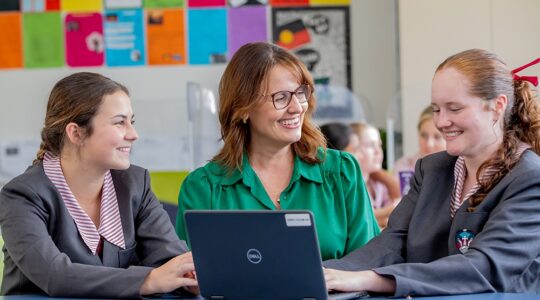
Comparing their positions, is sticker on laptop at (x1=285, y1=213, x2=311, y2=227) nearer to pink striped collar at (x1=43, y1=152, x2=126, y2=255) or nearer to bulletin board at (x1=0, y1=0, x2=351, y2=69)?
pink striped collar at (x1=43, y1=152, x2=126, y2=255)

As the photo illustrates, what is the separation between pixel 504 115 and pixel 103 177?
1072 mm

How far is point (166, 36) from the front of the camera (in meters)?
6.72

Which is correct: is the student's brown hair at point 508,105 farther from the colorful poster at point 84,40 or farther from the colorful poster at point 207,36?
the colorful poster at point 84,40

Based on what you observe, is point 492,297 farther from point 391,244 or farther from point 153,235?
point 153,235

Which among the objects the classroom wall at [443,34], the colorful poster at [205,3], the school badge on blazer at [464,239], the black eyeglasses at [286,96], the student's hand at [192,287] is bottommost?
the student's hand at [192,287]

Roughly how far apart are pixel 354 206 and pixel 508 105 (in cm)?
65

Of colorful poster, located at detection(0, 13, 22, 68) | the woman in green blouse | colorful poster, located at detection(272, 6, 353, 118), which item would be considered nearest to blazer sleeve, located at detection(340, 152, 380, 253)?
the woman in green blouse

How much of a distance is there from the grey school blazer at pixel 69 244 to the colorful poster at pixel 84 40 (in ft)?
13.5

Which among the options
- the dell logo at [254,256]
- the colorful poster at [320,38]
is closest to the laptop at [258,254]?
the dell logo at [254,256]

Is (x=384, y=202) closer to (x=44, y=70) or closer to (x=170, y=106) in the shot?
(x=170, y=106)

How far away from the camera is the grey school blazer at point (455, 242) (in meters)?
2.20

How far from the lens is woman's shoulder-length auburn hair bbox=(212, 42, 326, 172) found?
2.83 metres

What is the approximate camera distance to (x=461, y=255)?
2.24m

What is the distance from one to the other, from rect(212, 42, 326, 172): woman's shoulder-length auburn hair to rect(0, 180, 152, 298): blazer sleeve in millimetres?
614
